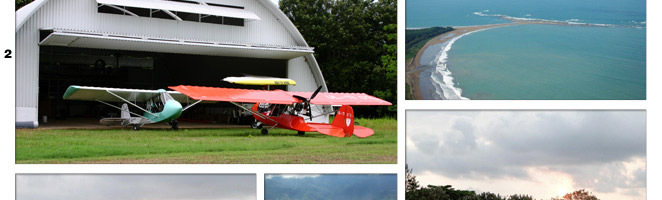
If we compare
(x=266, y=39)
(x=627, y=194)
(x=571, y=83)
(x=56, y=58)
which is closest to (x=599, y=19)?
(x=571, y=83)

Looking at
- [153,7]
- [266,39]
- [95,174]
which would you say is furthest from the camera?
[266,39]

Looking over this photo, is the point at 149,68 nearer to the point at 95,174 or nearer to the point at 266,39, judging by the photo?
the point at 266,39

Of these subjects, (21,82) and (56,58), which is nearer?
(21,82)

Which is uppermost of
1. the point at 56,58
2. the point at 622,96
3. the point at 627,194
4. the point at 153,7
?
the point at 153,7

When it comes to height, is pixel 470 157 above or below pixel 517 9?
below

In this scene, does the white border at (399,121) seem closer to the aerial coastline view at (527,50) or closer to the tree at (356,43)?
the aerial coastline view at (527,50)

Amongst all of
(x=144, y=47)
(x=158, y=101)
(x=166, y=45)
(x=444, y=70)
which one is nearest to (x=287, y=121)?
(x=166, y=45)
